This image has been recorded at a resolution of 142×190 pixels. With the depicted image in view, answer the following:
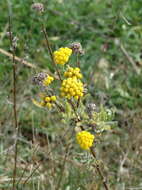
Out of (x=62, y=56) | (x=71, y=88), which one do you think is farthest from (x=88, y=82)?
(x=71, y=88)

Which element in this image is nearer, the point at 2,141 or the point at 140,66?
the point at 2,141

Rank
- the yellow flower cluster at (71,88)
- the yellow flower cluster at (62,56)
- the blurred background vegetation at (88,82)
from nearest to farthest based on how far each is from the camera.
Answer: the yellow flower cluster at (71,88)
the yellow flower cluster at (62,56)
the blurred background vegetation at (88,82)

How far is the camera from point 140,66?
4539mm

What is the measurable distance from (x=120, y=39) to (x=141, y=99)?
888mm

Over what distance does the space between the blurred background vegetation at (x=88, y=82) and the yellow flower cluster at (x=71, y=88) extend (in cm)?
40

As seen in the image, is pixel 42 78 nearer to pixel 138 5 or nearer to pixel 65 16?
pixel 65 16

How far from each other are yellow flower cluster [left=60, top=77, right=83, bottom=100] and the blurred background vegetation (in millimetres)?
396

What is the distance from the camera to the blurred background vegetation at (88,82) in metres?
3.08

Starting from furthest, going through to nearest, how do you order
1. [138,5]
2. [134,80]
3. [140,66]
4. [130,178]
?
[138,5], [140,66], [134,80], [130,178]

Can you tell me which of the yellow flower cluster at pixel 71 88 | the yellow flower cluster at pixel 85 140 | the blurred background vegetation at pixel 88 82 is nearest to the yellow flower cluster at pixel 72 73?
the yellow flower cluster at pixel 71 88

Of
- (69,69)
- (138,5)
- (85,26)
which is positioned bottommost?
(69,69)

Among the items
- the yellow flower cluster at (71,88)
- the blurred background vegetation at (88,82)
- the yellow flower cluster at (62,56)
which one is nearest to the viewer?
the yellow flower cluster at (71,88)

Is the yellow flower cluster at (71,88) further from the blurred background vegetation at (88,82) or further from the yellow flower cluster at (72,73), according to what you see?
the blurred background vegetation at (88,82)

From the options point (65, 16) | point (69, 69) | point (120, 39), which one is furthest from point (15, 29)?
point (69, 69)
